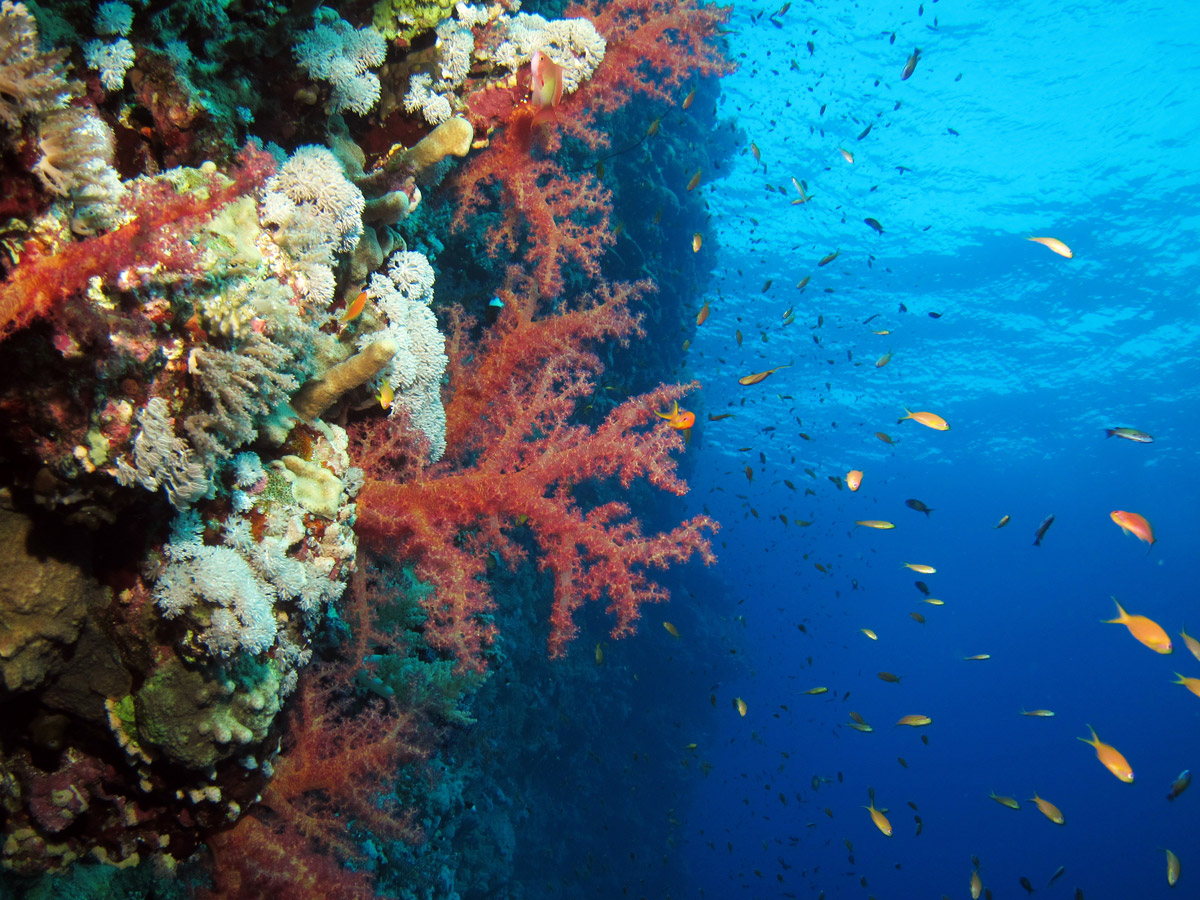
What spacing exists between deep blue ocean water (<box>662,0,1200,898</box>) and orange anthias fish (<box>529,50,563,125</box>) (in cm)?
563

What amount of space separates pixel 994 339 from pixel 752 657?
2105 cm

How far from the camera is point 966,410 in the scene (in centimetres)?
3400

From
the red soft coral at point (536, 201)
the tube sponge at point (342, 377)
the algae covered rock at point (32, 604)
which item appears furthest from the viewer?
the red soft coral at point (536, 201)

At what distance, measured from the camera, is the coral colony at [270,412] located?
1.63m

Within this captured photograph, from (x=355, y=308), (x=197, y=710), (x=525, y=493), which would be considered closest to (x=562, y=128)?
(x=355, y=308)

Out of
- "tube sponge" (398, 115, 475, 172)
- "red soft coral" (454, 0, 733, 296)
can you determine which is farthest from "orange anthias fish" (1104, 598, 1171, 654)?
"tube sponge" (398, 115, 475, 172)

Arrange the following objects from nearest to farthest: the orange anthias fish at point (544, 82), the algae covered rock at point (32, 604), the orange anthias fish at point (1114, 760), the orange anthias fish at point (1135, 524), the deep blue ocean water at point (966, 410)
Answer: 1. the algae covered rock at point (32, 604)
2. the orange anthias fish at point (544, 82)
3. the orange anthias fish at point (1135, 524)
4. the orange anthias fish at point (1114, 760)
5. the deep blue ocean water at point (966, 410)

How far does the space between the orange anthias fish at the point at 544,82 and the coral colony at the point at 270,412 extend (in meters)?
0.02

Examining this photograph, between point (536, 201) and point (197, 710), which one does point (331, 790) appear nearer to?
point (197, 710)

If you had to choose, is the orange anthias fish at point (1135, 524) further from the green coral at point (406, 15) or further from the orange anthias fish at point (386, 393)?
the green coral at point (406, 15)

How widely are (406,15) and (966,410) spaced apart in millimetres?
39621

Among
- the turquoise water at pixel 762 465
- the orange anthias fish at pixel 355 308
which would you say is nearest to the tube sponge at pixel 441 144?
the turquoise water at pixel 762 465

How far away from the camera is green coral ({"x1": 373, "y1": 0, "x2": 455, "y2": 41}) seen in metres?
3.10

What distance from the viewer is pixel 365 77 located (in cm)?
285
